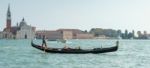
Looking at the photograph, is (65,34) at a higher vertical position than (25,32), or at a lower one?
lower

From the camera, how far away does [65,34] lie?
160 meters

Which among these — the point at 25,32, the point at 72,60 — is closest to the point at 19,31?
the point at 25,32

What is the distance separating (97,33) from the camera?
18500 cm

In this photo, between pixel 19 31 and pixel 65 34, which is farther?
pixel 65 34

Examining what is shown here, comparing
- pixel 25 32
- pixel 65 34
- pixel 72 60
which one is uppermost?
pixel 25 32

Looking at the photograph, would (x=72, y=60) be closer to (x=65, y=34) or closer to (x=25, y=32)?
(x=25, y=32)

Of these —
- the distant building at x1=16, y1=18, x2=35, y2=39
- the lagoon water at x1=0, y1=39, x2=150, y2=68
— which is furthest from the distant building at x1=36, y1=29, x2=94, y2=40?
the lagoon water at x1=0, y1=39, x2=150, y2=68

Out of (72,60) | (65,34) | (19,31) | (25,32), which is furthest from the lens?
(65,34)

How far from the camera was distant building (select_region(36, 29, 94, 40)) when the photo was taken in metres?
156

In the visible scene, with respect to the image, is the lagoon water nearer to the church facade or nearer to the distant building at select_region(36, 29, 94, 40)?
the church facade

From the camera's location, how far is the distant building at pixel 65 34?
6122 inches

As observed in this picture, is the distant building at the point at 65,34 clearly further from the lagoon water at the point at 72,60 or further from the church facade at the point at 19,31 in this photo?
the lagoon water at the point at 72,60

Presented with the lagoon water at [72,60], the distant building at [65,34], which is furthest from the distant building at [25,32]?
the lagoon water at [72,60]

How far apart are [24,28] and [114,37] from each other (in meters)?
46.9
